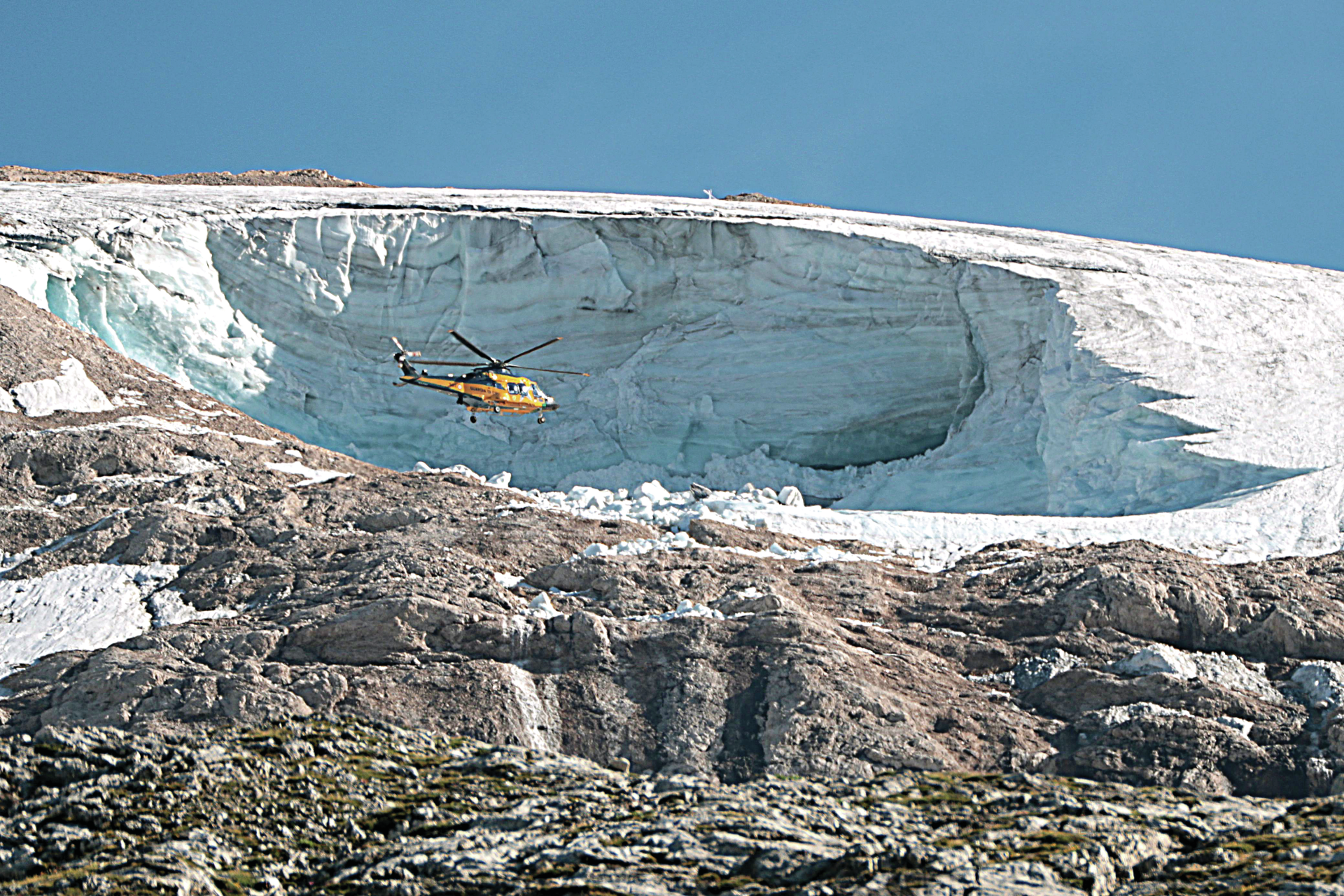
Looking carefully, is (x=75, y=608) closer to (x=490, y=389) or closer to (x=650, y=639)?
(x=650, y=639)

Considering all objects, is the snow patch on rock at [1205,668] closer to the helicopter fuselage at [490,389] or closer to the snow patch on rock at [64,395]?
the helicopter fuselage at [490,389]

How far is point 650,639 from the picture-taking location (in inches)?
657

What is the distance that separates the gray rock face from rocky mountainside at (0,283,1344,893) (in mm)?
50

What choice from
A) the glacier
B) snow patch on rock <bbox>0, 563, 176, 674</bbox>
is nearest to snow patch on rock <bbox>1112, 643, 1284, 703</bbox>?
the glacier

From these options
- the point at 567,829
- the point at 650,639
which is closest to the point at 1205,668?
the point at 650,639

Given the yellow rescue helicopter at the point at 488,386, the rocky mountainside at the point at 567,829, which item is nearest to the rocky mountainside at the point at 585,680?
the rocky mountainside at the point at 567,829

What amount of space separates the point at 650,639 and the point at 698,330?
1619 cm

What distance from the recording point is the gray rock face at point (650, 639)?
1502 cm

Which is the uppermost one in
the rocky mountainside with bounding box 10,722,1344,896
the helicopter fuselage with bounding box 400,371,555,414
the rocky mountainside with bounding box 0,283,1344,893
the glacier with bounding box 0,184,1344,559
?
the glacier with bounding box 0,184,1344,559

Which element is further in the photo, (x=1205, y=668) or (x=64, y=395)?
(x=64, y=395)

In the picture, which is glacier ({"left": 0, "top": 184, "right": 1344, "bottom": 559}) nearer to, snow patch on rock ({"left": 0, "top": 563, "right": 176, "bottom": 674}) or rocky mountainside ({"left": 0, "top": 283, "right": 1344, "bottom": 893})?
rocky mountainside ({"left": 0, "top": 283, "right": 1344, "bottom": 893})

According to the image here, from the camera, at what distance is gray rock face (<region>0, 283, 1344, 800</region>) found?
15016mm

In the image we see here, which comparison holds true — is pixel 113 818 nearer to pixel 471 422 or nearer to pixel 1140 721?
pixel 1140 721

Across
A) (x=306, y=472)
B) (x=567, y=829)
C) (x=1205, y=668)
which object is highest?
(x=306, y=472)
